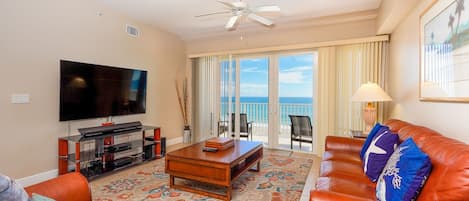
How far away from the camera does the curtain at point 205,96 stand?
17.6 ft

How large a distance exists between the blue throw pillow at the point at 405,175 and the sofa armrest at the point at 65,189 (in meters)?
1.85

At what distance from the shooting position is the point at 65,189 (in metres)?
1.41

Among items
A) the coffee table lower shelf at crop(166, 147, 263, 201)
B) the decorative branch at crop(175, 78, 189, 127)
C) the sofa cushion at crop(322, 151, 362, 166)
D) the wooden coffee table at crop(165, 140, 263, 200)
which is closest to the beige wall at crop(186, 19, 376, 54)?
the decorative branch at crop(175, 78, 189, 127)

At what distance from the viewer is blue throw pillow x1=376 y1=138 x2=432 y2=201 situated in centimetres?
125

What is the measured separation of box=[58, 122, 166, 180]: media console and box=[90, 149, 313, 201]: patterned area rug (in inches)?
8.2

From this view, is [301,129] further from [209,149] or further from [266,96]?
[209,149]

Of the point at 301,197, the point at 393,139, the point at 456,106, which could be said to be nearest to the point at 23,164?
the point at 301,197

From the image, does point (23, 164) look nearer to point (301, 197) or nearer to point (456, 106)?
point (301, 197)

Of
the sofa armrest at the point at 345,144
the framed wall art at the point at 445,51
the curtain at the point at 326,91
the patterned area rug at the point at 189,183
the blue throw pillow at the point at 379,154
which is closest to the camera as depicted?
the framed wall art at the point at 445,51

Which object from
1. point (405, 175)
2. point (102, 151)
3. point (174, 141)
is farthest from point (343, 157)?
point (174, 141)

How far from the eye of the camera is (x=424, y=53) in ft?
7.50

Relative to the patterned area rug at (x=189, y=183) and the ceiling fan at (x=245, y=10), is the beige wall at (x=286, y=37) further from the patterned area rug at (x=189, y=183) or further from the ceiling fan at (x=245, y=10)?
the patterned area rug at (x=189, y=183)

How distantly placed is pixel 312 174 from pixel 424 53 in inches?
77.9

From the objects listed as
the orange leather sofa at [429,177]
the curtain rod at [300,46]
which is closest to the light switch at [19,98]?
the curtain rod at [300,46]
